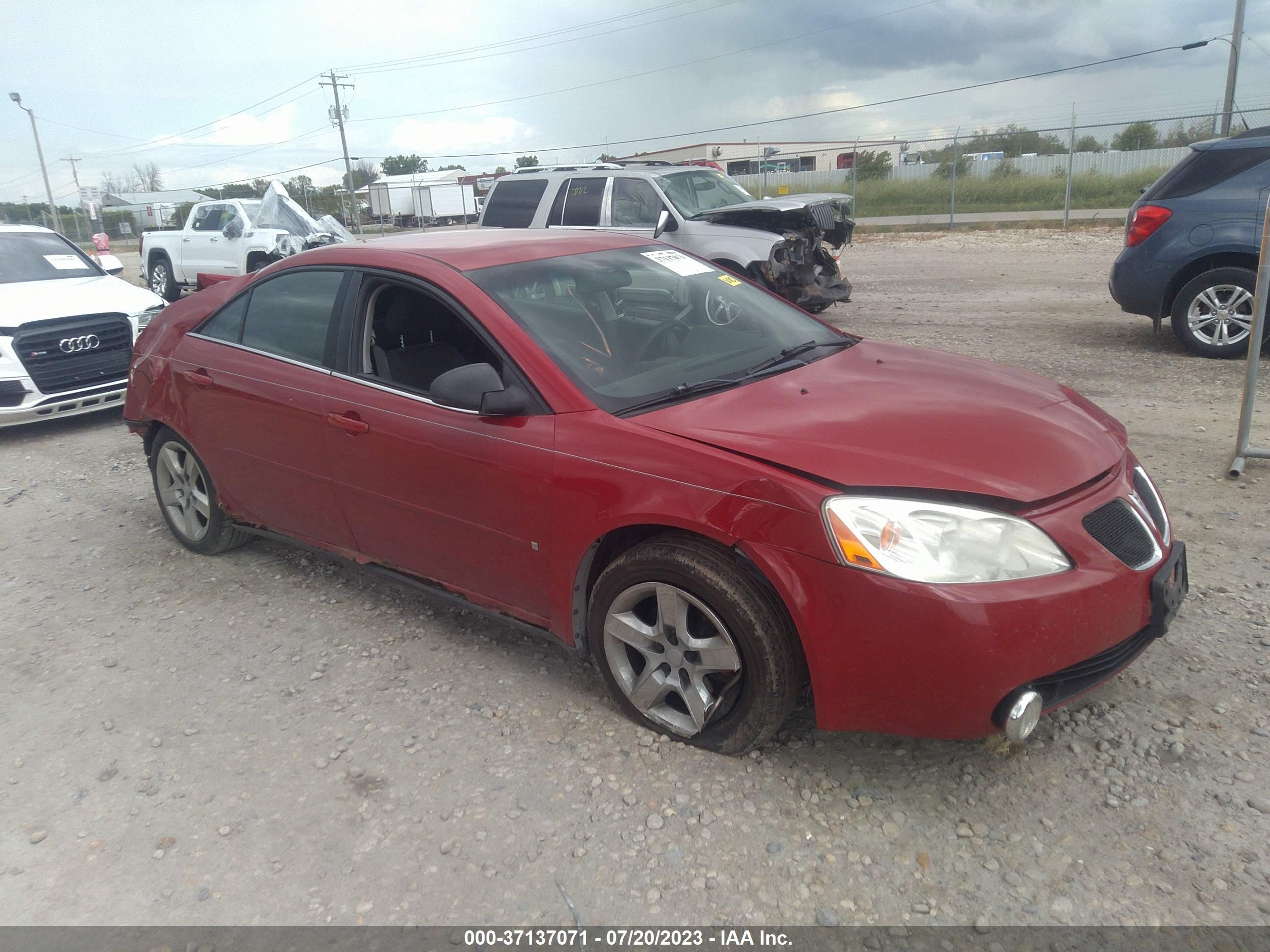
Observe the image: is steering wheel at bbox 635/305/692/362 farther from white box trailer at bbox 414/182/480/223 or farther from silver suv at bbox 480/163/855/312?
white box trailer at bbox 414/182/480/223

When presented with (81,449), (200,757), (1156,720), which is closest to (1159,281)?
(1156,720)

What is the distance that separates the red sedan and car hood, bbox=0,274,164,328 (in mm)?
4350

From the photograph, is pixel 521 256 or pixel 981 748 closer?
pixel 981 748

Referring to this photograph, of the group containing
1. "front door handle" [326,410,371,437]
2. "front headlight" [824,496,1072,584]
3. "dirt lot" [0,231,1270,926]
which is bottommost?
"dirt lot" [0,231,1270,926]

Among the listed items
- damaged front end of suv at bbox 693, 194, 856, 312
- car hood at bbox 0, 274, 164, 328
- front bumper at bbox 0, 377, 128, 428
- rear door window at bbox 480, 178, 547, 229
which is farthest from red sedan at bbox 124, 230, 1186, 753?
rear door window at bbox 480, 178, 547, 229

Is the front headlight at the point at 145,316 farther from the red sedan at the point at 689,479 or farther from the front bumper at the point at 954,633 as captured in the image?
the front bumper at the point at 954,633

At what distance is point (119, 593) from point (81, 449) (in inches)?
136

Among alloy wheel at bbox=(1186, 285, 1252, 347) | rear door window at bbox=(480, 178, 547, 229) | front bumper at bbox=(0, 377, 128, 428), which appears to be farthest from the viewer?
rear door window at bbox=(480, 178, 547, 229)

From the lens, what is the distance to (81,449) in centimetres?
729

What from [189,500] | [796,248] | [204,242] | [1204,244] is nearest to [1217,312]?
[1204,244]

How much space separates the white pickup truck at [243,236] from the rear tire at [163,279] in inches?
6.9

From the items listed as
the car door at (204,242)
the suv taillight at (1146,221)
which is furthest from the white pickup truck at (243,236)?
the suv taillight at (1146,221)

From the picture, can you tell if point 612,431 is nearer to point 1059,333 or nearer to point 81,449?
point 81,449

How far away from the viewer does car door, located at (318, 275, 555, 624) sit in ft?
10.3
